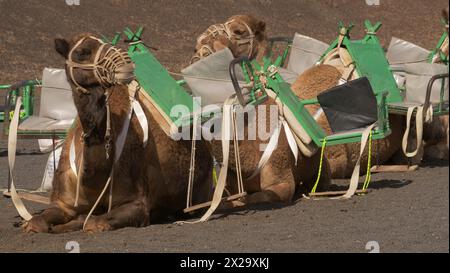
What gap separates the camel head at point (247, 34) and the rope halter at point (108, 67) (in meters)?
3.22

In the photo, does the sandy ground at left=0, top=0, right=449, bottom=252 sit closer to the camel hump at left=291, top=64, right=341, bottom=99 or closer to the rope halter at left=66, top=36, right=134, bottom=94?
the camel hump at left=291, top=64, right=341, bottom=99

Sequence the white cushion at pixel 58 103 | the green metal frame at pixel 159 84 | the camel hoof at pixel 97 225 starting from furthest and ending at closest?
the white cushion at pixel 58 103 < the green metal frame at pixel 159 84 < the camel hoof at pixel 97 225

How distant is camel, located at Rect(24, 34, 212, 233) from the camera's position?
7.48 meters

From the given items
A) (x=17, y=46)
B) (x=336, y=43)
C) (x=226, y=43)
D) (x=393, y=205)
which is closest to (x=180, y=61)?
(x=17, y=46)

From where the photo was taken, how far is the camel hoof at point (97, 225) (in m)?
7.71

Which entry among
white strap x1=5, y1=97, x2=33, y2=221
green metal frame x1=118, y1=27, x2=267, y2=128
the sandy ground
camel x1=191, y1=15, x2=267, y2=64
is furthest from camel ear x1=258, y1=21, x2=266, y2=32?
white strap x1=5, y1=97, x2=33, y2=221

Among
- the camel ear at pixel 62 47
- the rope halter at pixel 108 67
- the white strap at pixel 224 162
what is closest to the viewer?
the rope halter at pixel 108 67

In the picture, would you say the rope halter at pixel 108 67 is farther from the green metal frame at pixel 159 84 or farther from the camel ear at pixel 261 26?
the camel ear at pixel 261 26

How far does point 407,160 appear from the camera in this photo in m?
11.6

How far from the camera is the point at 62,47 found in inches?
299

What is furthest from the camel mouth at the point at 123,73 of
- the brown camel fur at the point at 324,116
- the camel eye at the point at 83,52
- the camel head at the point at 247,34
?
the brown camel fur at the point at 324,116

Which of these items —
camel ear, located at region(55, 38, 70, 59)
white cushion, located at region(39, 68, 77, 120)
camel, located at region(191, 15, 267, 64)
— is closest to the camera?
camel ear, located at region(55, 38, 70, 59)

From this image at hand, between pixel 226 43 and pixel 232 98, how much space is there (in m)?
1.25

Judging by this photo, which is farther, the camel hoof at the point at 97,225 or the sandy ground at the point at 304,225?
the camel hoof at the point at 97,225
